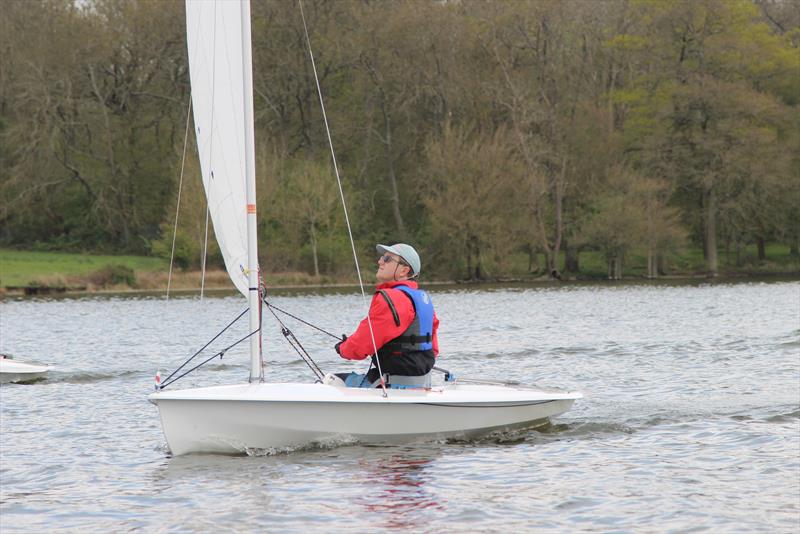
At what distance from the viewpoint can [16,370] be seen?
18312 mm

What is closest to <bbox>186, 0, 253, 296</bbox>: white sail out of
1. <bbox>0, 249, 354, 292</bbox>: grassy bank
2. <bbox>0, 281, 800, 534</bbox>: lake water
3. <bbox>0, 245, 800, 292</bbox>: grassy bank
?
<bbox>0, 281, 800, 534</bbox>: lake water

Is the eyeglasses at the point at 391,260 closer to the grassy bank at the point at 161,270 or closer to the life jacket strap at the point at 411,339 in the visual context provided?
the life jacket strap at the point at 411,339

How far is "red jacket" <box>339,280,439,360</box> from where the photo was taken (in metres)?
10.8

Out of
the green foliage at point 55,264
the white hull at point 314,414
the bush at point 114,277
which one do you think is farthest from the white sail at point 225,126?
the bush at point 114,277

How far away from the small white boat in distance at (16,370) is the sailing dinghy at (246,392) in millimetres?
8121

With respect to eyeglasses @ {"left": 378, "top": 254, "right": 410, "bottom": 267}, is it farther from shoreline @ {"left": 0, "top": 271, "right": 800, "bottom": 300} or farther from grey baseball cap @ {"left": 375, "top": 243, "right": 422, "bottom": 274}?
shoreline @ {"left": 0, "top": 271, "right": 800, "bottom": 300}

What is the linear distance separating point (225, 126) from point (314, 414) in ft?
9.12

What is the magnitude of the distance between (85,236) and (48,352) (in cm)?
3765

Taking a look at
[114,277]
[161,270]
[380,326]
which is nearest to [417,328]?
[380,326]

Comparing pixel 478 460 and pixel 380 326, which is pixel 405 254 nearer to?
pixel 380 326

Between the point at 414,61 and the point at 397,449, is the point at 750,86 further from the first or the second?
the point at 397,449

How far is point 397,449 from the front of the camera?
37.2 feet

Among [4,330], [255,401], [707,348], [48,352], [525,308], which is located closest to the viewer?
[255,401]

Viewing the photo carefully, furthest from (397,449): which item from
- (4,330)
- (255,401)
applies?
(4,330)
